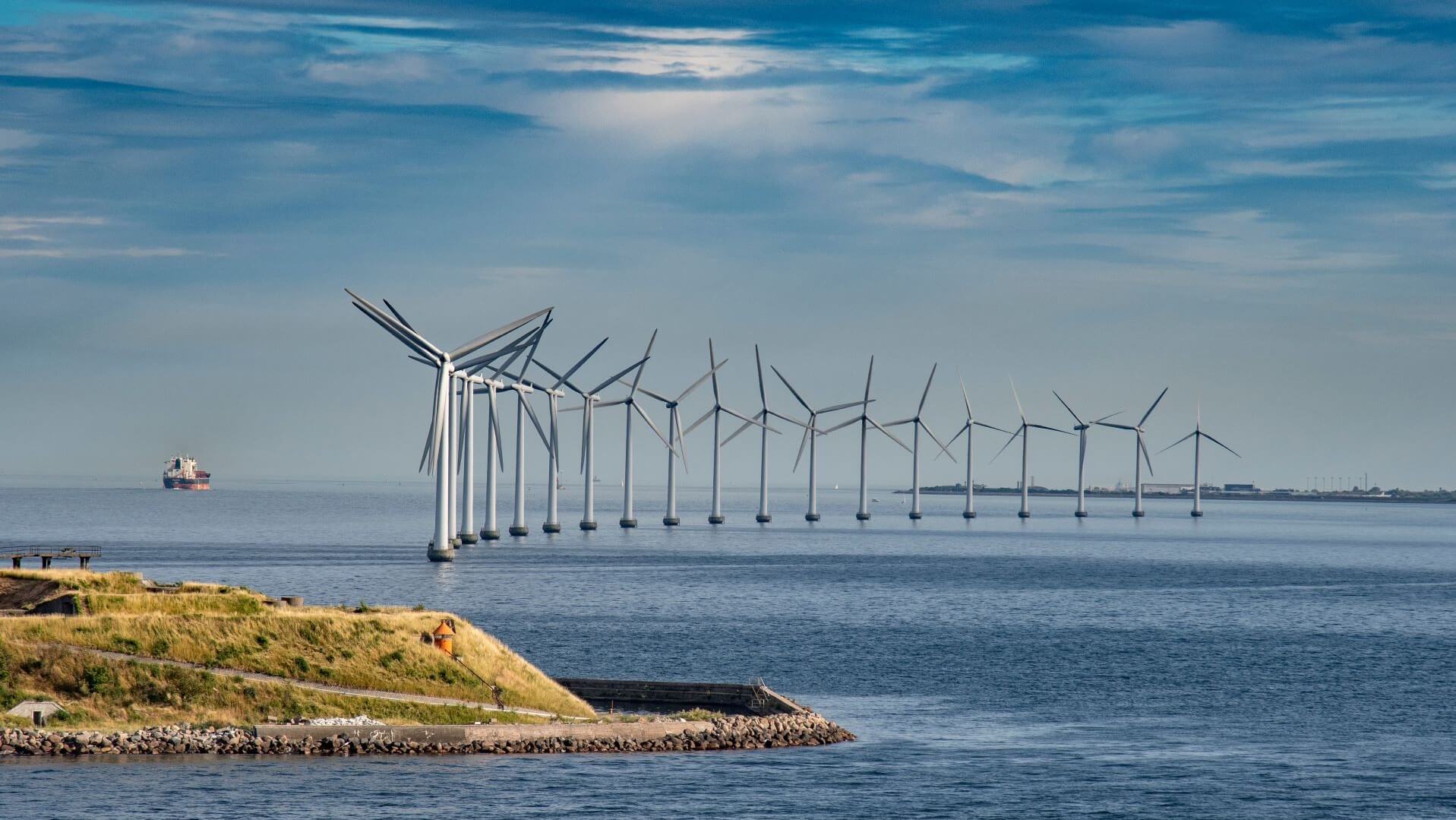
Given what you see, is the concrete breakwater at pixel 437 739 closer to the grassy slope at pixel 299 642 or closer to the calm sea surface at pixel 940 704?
the calm sea surface at pixel 940 704

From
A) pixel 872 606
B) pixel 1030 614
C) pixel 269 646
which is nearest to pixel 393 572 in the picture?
pixel 872 606

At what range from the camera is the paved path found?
61156 millimetres

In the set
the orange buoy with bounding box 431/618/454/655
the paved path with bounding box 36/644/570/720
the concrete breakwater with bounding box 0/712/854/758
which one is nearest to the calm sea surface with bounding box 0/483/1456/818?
the concrete breakwater with bounding box 0/712/854/758

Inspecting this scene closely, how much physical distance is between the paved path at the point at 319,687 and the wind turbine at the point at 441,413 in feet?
334

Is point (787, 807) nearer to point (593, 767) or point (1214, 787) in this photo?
point (593, 767)

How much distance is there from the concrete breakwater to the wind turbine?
104352 millimetres

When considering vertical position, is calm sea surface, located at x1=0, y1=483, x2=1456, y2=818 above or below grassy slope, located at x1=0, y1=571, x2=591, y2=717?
below

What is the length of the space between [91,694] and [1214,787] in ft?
129

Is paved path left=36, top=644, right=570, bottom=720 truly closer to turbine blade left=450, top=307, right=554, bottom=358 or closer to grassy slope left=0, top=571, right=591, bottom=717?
grassy slope left=0, top=571, right=591, bottom=717

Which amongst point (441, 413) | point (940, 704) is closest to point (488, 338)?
point (441, 413)

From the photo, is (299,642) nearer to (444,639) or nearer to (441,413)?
(444,639)

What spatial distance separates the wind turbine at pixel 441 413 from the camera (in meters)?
168

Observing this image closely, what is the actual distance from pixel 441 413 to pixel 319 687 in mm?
107220

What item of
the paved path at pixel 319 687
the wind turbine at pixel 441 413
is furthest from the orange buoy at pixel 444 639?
the wind turbine at pixel 441 413
